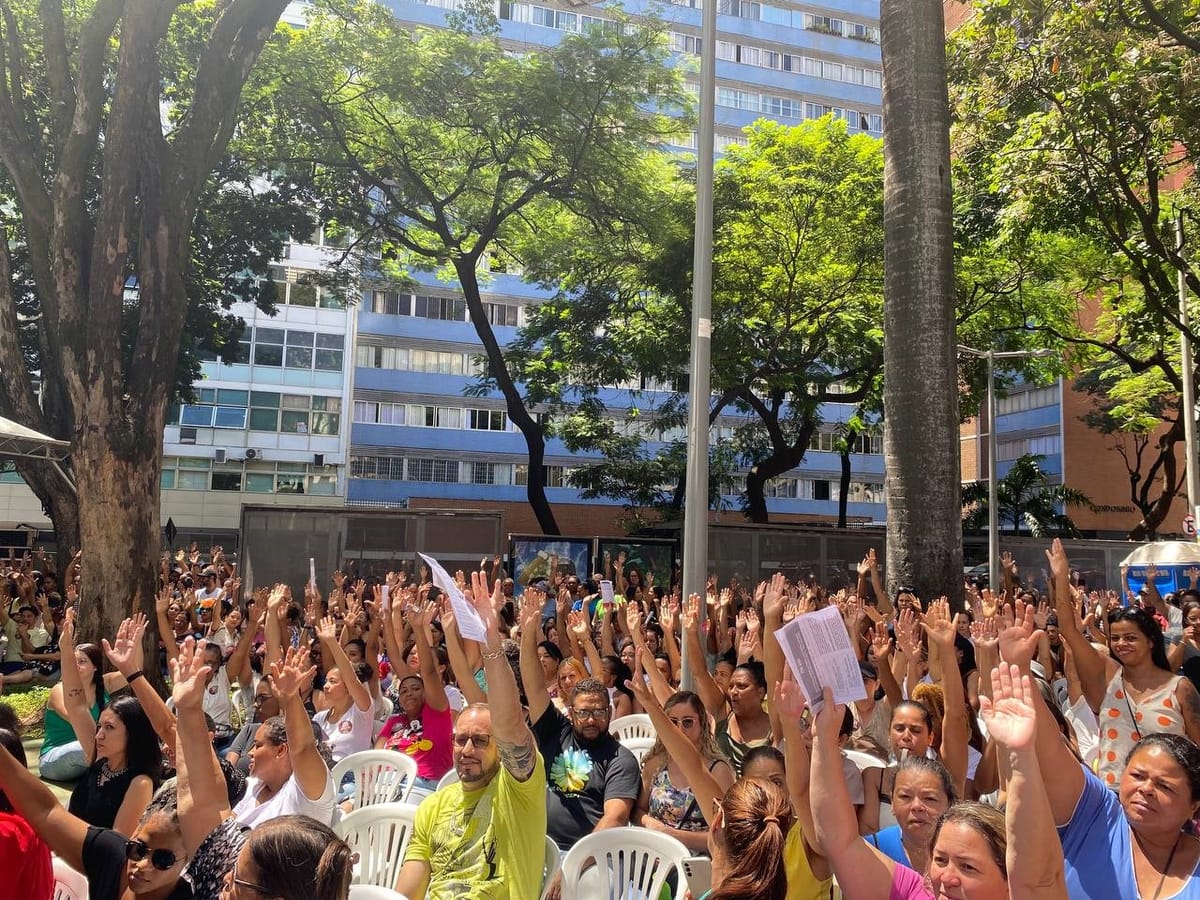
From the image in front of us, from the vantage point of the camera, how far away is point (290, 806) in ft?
15.4

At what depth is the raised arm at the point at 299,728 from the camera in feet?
14.4

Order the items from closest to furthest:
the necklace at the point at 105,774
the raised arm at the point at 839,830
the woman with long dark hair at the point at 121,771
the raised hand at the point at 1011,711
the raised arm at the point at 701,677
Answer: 1. the raised hand at the point at 1011,711
2. the raised arm at the point at 839,830
3. the woman with long dark hair at the point at 121,771
4. the necklace at the point at 105,774
5. the raised arm at the point at 701,677

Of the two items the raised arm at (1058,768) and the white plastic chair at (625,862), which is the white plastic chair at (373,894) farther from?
the raised arm at (1058,768)

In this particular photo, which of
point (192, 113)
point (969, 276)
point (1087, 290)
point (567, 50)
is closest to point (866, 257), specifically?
point (969, 276)

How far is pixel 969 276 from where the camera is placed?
78.8ft

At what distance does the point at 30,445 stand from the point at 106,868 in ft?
43.8

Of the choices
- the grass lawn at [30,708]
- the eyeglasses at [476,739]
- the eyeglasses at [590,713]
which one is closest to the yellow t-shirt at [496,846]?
the eyeglasses at [476,739]

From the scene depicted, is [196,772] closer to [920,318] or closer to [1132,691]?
[1132,691]

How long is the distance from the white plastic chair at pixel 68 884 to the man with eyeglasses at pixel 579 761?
2175 millimetres

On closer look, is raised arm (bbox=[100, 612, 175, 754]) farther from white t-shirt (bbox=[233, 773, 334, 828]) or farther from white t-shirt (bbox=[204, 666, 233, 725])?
white t-shirt (bbox=[204, 666, 233, 725])

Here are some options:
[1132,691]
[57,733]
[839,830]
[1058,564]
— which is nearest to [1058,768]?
[839,830]

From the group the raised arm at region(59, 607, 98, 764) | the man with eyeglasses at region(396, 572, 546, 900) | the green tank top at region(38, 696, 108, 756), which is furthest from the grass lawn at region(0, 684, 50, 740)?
the man with eyeglasses at region(396, 572, 546, 900)

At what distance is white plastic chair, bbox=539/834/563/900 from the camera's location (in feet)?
14.3

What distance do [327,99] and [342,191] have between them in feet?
7.92
